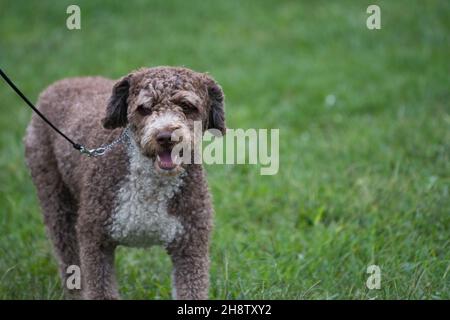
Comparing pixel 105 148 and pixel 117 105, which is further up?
pixel 117 105

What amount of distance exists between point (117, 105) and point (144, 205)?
0.61 m

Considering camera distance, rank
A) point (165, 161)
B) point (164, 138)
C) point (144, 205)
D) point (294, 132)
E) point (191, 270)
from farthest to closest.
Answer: point (294, 132) → point (191, 270) → point (144, 205) → point (165, 161) → point (164, 138)

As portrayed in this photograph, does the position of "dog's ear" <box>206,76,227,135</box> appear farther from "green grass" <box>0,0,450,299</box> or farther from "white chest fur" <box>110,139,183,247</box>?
"green grass" <box>0,0,450,299</box>

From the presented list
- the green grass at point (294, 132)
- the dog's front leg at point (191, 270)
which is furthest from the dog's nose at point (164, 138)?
the green grass at point (294, 132)

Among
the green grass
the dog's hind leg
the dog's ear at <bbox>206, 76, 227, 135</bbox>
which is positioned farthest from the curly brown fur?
the green grass

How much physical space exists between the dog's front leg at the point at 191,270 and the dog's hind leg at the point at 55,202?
992 millimetres

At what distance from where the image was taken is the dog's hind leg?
4652 mm

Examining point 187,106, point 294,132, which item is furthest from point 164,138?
point 294,132

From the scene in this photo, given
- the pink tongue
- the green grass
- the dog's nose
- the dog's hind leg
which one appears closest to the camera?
the dog's nose

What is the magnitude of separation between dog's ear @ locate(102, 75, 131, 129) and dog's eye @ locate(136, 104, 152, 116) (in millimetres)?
249

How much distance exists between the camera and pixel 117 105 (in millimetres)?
3881

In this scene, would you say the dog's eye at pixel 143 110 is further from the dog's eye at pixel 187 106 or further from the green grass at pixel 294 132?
the green grass at pixel 294 132

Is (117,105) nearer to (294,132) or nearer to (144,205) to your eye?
(144,205)

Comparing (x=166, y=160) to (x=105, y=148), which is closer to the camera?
(x=166, y=160)
